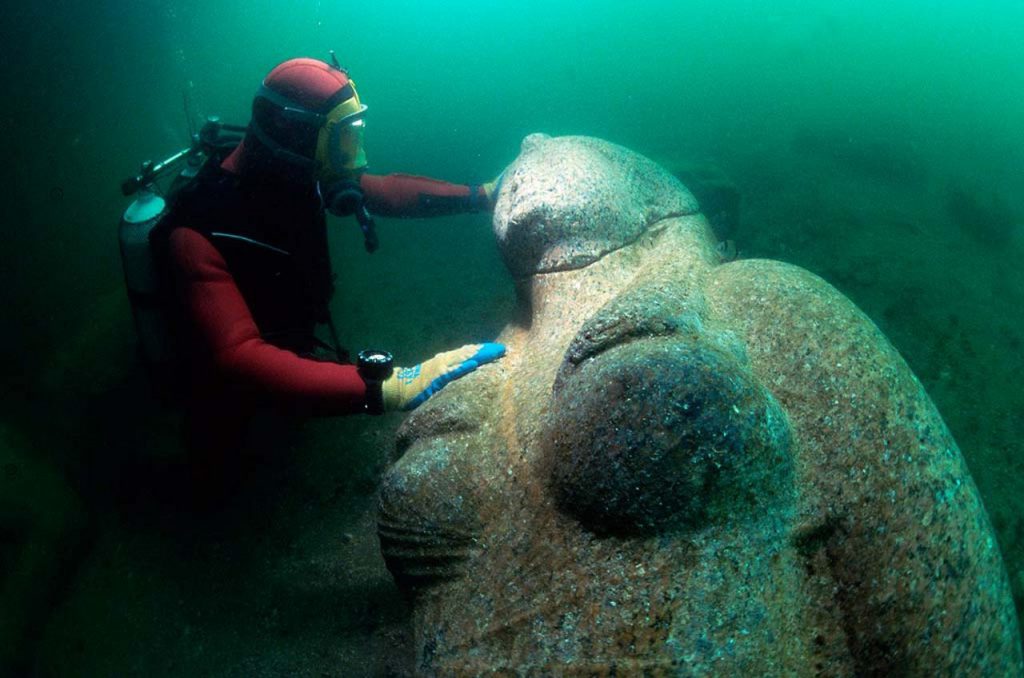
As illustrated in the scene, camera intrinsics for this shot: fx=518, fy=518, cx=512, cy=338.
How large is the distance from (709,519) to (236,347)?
8.26 feet

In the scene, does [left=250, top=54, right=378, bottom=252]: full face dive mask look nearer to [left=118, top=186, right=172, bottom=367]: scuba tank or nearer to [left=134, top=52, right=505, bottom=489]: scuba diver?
[left=134, top=52, right=505, bottom=489]: scuba diver

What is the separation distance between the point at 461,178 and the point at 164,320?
23.4 ft

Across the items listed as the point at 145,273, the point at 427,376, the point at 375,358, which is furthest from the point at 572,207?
the point at 145,273

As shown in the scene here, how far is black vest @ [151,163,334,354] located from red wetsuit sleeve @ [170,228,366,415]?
142 millimetres

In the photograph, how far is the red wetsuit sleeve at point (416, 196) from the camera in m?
5.05

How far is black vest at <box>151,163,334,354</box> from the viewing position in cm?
306

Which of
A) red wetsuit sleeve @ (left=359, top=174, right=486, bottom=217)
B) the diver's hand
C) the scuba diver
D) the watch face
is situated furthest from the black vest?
red wetsuit sleeve @ (left=359, top=174, right=486, bottom=217)

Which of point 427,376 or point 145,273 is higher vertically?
point 145,273

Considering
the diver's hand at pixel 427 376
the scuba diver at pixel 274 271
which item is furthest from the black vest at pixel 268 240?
the diver's hand at pixel 427 376

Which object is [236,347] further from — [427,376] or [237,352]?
[427,376]

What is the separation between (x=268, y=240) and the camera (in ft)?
10.9

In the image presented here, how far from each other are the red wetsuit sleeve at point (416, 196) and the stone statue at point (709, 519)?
301 cm

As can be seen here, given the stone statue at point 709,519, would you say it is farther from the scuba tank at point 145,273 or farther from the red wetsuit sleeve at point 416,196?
the red wetsuit sleeve at point 416,196

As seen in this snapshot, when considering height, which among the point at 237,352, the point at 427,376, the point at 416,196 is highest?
the point at 416,196
